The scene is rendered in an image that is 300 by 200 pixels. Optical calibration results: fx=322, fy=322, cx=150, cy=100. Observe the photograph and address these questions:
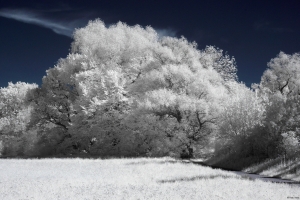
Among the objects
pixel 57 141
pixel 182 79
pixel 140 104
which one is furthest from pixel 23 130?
pixel 182 79

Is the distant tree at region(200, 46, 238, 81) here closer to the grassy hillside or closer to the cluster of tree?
the cluster of tree

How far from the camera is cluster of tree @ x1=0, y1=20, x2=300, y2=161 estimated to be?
1110 inches

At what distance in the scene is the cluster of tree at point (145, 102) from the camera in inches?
1110

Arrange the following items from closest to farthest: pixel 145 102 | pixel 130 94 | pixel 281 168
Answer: pixel 281 168 < pixel 145 102 < pixel 130 94

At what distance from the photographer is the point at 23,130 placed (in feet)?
170

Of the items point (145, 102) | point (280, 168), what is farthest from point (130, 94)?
point (280, 168)

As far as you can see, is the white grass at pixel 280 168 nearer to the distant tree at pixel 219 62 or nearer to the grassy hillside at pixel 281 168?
the grassy hillside at pixel 281 168

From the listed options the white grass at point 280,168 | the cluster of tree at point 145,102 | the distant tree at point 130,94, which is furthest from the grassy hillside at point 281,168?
the distant tree at point 130,94

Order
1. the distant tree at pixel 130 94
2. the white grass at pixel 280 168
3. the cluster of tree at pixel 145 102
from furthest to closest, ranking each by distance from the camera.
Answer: the distant tree at pixel 130 94 → the cluster of tree at pixel 145 102 → the white grass at pixel 280 168

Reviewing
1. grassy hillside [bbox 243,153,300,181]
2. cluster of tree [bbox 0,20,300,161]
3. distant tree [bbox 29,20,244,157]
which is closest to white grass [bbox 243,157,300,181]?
grassy hillside [bbox 243,153,300,181]

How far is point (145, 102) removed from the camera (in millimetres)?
35094

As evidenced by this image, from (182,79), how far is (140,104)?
19.1 ft

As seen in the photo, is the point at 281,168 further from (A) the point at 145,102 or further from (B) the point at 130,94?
(B) the point at 130,94

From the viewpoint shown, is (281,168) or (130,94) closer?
(281,168)
